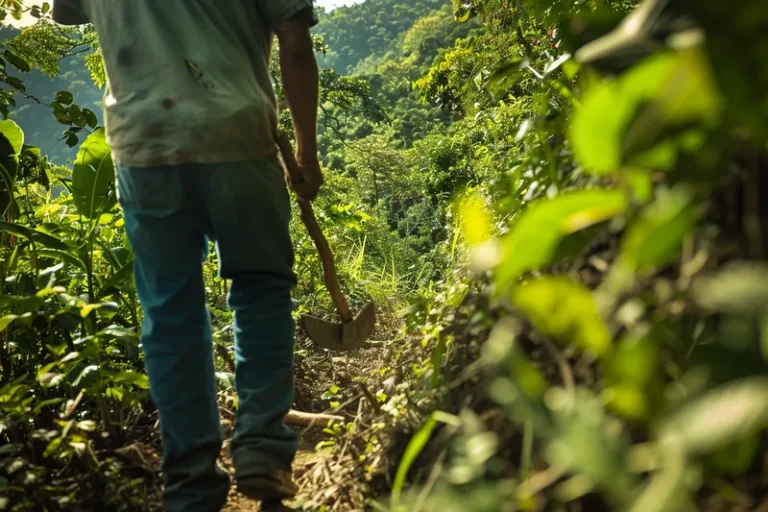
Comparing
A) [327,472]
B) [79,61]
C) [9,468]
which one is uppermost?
[79,61]

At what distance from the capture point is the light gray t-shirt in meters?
1.69

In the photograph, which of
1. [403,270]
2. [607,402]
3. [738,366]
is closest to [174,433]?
[607,402]

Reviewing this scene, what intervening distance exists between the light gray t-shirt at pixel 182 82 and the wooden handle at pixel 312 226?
0.15 metres

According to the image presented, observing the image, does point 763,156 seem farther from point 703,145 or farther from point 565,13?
point 565,13

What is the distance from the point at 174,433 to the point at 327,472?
16.1 inches

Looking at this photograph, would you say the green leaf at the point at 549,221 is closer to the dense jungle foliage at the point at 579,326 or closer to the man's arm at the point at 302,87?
the dense jungle foliage at the point at 579,326

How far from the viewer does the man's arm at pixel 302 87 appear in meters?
1.85

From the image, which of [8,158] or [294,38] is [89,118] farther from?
[294,38]

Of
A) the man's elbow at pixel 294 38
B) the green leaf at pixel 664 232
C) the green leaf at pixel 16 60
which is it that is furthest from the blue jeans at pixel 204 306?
the green leaf at pixel 16 60

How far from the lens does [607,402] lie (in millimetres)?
533

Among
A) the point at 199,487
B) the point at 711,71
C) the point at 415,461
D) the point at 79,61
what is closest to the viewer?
the point at 711,71

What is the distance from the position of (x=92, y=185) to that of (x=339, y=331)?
3.46 feet

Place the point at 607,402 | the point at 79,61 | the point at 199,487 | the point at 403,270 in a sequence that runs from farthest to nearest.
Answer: the point at 79,61 < the point at 403,270 < the point at 199,487 < the point at 607,402

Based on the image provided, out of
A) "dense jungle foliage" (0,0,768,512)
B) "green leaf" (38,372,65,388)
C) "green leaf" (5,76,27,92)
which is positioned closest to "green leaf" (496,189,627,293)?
"dense jungle foliage" (0,0,768,512)
